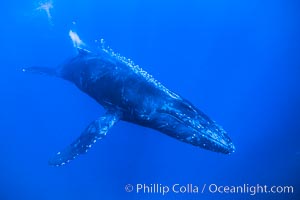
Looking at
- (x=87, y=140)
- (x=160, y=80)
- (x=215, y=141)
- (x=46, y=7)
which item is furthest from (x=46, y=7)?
(x=215, y=141)

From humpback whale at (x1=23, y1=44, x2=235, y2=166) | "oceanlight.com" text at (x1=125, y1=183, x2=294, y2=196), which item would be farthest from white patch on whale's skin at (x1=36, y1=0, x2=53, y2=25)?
"oceanlight.com" text at (x1=125, y1=183, x2=294, y2=196)

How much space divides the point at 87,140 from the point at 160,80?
19.1ft

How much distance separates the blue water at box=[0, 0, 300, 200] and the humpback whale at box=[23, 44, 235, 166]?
3019mm

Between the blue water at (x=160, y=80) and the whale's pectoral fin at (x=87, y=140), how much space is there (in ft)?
9.88

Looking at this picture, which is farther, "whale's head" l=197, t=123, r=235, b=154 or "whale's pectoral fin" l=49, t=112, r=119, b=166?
"whale's pectoral fin" l=49, t=112, r=119, b=166

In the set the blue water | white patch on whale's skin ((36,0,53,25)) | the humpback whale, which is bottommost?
the humpback whale

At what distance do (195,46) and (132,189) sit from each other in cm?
608

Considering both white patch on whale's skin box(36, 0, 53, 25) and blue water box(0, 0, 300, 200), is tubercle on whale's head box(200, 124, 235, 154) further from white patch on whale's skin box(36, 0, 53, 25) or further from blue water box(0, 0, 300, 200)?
white patch on whale's skin box(36, 0, 53, 25)

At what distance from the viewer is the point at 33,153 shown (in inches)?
462

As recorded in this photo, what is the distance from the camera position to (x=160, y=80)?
11734 millimetres

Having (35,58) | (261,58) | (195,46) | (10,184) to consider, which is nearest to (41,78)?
(35,58)

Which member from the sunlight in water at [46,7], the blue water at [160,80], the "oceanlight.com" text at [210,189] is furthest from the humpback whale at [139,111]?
the sunlight in water at [46,7]

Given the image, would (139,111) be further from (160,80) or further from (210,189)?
(160,80)

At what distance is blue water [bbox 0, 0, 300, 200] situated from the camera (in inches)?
396
